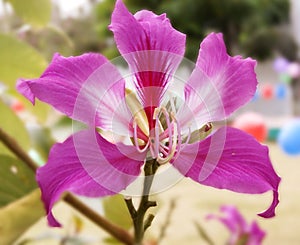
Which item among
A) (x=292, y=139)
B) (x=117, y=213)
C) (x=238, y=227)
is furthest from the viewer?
(x=292, y=139)

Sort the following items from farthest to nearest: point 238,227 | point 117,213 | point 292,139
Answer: point 292,139 < point 238,227 < point 117,213

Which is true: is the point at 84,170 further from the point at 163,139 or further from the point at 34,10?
the point at 34,10

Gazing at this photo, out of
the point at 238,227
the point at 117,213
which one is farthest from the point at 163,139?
the point at 238,227

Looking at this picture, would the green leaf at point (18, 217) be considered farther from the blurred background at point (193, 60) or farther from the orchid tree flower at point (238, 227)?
the orchid tree flower at point (238, 227)

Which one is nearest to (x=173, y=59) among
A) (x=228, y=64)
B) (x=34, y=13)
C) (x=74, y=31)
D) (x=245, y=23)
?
(x=228, y=64)

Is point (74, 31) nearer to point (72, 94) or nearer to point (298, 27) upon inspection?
point (298, 27)

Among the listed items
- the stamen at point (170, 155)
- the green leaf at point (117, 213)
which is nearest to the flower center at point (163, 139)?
the stamen at point (170, 155)

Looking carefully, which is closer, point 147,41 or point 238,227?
point 147,41
